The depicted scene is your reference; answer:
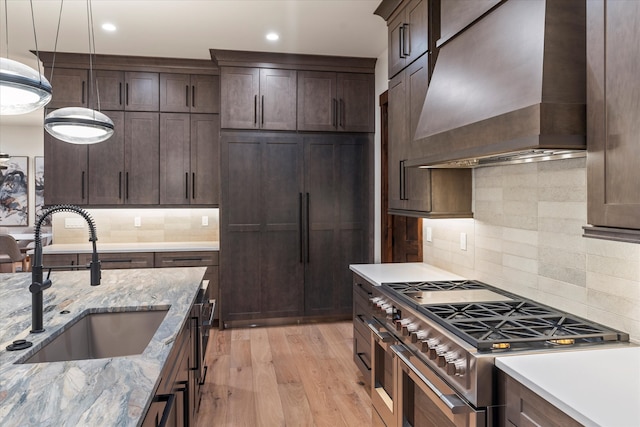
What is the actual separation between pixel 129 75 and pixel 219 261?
2.27 metres

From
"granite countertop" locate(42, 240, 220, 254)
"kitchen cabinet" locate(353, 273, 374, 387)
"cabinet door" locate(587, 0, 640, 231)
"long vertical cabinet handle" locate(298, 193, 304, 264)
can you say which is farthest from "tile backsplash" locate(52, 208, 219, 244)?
"cabinet door" locate(587, 0, 640, 231)

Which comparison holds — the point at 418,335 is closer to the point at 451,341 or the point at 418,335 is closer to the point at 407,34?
the point at 451,341

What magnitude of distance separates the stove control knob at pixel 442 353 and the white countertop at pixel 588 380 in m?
0.26

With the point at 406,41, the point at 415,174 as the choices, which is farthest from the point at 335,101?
the point at 415,174

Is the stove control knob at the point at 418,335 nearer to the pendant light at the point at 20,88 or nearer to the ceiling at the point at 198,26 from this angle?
the pendant light at the point at 20,88

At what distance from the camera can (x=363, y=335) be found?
9.96ft

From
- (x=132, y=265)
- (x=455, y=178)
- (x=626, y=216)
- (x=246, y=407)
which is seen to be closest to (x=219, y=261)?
(x=132, y=265)

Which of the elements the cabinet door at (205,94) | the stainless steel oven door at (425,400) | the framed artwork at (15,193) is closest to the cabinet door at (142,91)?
the cabinet door at (205,94)

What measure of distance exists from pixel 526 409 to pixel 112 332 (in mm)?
1811

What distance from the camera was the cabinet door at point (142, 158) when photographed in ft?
15.0

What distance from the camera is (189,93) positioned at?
4.66m

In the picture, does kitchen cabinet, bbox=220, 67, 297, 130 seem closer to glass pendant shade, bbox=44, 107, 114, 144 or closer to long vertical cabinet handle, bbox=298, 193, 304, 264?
long vertical cabinet handle, bbox=298, 193, 304, 264

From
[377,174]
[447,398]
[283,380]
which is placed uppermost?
[377,174]

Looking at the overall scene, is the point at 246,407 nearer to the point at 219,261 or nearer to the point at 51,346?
the point at 51,346
